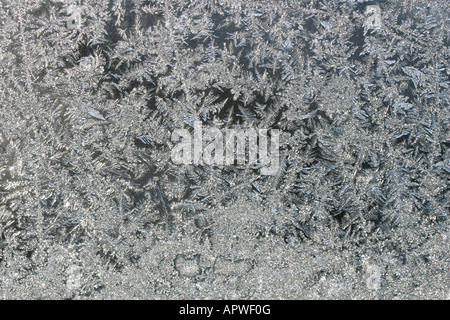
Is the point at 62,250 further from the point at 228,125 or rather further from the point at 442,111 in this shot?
the point at 442,111

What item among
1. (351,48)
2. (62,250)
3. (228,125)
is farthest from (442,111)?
(62,250)

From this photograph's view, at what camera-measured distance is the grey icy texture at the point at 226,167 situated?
1.40 feet

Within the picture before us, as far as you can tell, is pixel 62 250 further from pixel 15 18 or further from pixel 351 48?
pixel 351 48

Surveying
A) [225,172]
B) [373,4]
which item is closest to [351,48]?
[373,4]

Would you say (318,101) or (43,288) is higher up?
(318,101)

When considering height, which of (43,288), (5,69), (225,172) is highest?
(5,69)

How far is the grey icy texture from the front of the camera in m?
0.43

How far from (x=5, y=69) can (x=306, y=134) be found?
321 mm

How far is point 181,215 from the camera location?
0.43 m

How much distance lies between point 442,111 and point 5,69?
459 millimetres

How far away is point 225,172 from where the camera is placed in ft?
1.43

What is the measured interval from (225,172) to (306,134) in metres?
0.09

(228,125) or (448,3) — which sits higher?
(448,3)

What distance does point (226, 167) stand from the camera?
0.44m
